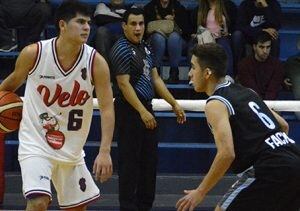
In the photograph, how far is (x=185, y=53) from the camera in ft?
35.1

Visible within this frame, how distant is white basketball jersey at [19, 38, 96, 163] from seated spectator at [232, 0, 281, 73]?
4.39m

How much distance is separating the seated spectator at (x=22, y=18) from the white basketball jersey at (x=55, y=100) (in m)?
4.11

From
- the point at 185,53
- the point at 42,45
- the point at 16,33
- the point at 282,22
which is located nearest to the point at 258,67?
the point at 185,53

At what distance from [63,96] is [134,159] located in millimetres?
1712

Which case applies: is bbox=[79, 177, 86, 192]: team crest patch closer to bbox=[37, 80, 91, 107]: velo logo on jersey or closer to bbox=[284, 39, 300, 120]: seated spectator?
bbox=[37, 80, 91, 107]: velo logo on jersey

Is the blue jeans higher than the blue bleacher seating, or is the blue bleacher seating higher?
the blue jeans

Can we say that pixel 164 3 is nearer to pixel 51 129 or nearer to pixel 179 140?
pixel 179 140

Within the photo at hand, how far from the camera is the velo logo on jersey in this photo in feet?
20.7

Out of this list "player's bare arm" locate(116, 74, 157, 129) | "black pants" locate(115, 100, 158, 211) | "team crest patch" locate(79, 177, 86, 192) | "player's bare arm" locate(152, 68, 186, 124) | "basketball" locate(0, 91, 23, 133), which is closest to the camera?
"team crest patch" locate(79, 177, 86, 192)

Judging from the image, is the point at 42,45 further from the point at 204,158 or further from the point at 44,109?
the point at 204,158

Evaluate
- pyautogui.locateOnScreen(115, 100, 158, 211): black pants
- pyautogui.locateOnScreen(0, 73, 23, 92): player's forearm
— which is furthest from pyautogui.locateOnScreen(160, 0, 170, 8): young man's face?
pyautogui.locateOnScreen(0, 73, 23, 92): player's forearm

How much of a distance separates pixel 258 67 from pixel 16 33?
3.19 metres

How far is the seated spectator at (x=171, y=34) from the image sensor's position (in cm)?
1029

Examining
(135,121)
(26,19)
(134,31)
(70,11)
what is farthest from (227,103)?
(26,19)
